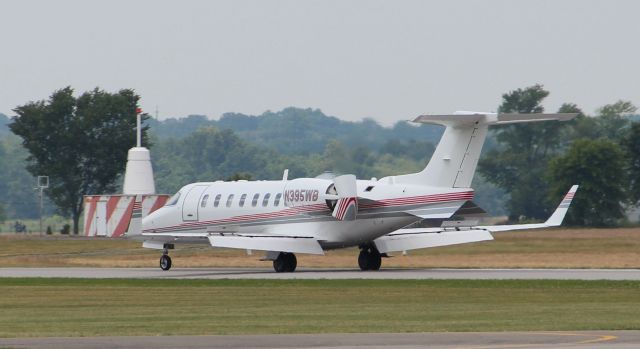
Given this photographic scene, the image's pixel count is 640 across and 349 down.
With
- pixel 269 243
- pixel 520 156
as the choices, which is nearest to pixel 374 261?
pixel 269 243

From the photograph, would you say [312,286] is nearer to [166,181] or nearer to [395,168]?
[395,168]

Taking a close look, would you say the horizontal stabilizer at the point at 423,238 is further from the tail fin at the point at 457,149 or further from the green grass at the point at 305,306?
the green grass at the point at 305,306

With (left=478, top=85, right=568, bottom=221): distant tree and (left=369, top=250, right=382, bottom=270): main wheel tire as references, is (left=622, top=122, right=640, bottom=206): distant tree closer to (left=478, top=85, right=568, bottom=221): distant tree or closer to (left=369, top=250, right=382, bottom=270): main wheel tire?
(left=478, top=85, right=568, bottom=221): distant tree

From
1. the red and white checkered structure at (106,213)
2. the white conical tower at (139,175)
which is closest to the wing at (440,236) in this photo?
the red and white checkered structure at (106,213)

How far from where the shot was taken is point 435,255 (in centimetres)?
6325

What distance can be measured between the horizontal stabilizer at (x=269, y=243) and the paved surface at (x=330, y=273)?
97 centimetres

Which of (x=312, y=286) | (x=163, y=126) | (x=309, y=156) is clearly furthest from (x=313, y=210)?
(x=163, y=126)

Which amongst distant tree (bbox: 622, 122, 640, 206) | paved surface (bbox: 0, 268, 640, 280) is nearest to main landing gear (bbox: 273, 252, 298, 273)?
paved surface (bbox: 0, 268, 640, 280)

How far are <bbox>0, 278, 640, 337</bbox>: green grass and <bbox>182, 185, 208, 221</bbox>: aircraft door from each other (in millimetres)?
8978

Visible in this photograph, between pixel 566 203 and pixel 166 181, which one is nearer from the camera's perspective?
pixel 566 203

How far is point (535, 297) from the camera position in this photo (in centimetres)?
3672

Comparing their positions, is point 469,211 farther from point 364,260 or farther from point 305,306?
point 305,306

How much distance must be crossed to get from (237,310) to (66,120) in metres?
82.5

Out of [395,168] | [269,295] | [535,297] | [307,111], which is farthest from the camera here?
[307,111]
